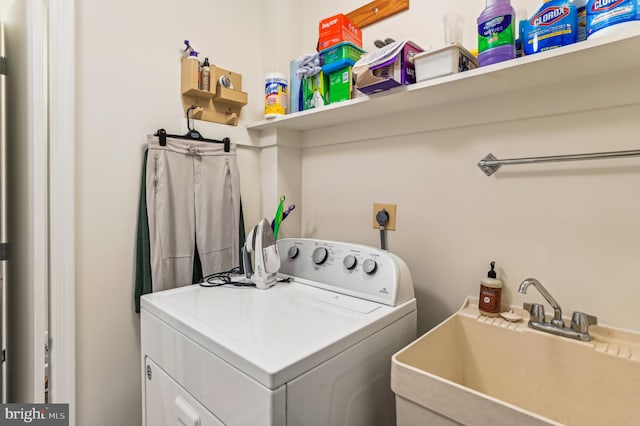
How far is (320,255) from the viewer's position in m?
1.23

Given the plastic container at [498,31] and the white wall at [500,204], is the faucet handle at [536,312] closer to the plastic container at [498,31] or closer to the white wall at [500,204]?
the white wall at [500,204]

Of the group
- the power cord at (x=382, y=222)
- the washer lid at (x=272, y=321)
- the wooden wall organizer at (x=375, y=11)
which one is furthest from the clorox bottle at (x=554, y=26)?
the washer lid at (x=272, y=321)

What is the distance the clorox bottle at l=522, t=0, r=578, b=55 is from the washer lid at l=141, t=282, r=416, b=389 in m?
0.81

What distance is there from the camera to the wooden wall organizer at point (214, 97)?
134 cm

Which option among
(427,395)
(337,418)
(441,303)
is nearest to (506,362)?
(441,303)

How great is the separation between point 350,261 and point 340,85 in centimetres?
68

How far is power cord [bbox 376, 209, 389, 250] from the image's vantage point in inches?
51.1

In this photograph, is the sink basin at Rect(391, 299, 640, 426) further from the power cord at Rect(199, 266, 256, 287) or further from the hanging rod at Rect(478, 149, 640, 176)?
the power cord at Rect(199, 266, 256, 287)

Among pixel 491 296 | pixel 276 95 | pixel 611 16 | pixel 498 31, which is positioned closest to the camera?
pixel 611 16

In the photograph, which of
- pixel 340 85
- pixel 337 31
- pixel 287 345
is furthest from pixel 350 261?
pixel 337 31

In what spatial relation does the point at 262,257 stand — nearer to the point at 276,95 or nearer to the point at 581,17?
the point at 276,95

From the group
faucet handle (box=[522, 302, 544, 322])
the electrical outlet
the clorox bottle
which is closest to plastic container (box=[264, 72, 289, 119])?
the electrical outlet

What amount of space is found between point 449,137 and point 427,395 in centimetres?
85

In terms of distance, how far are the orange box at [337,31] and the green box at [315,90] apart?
0.12 metres
